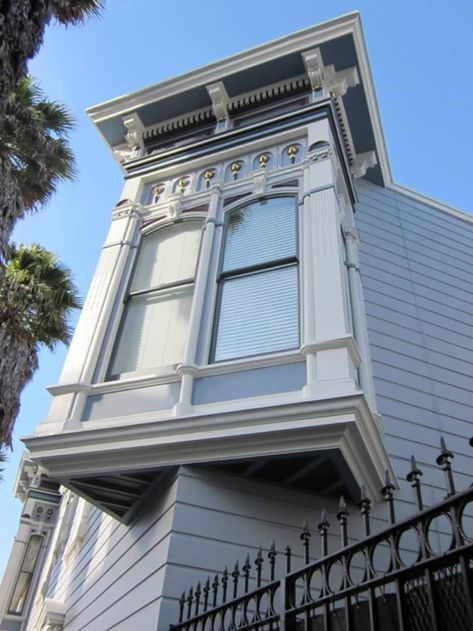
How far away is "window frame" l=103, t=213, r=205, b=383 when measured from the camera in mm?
6676

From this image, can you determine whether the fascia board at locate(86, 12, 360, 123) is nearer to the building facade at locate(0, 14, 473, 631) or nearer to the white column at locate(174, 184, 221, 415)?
the building facade at locate(0, 14, 473, 631)

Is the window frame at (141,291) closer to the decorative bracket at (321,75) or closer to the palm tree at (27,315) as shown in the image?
the palm tree at (27,315)

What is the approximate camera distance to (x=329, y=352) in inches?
226

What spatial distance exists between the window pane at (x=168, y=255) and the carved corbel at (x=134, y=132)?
2767 mm

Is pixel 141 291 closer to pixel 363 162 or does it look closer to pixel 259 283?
pixel 259 283

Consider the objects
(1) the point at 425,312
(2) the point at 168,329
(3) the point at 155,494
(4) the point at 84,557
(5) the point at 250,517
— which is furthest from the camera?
(1) the point at 425,312

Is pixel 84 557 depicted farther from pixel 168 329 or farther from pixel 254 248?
pixel 254 248

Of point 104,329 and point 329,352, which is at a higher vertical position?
point 104,329

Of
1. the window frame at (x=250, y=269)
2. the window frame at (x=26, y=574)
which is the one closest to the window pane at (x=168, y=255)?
the window frame at (x=250, y=269)

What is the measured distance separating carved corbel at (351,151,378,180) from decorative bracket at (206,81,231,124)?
301cm

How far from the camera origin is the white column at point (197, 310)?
600 cm

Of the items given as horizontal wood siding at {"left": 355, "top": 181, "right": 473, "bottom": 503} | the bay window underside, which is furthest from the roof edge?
the bay window underside

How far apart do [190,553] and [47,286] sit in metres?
7.72

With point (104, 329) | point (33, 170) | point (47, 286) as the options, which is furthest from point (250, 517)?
point (33, 170)
